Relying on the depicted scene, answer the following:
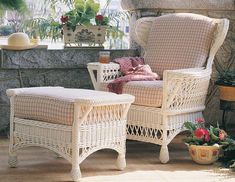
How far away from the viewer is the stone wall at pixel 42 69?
11.9 ft

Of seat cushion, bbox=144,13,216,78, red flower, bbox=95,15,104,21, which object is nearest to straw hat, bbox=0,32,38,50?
red flower, bbox=95,15,104,21

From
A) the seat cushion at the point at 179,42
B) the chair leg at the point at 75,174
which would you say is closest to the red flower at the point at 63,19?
the seat cushion at the point at 179,42

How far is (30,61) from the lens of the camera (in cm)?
364

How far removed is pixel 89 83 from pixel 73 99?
56.5 inches

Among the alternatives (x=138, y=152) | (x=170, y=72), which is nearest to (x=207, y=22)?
(x=170, y=72)

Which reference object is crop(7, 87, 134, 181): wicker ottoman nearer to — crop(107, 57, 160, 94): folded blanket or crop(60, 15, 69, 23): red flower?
crop(107, 57, 160, 94): folded blanket

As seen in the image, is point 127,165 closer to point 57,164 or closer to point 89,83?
point 57,164

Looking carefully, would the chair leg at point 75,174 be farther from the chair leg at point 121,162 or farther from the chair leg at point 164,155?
the chair leg at point 164,155

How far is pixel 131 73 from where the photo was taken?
3262 mm

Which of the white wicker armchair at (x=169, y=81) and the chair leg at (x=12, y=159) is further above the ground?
the white wicker armchair at (x=169, y=81)

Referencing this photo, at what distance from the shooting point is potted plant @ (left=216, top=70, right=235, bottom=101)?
3348 millimetres

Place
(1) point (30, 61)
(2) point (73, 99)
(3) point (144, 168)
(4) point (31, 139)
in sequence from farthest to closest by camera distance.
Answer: (1) point (30, 61) → (3) point (144, 168) → (4) point (31, 139) → (2) point (73, 99)

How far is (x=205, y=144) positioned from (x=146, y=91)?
0.48 metres

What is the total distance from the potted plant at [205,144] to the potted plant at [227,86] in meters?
0.45
